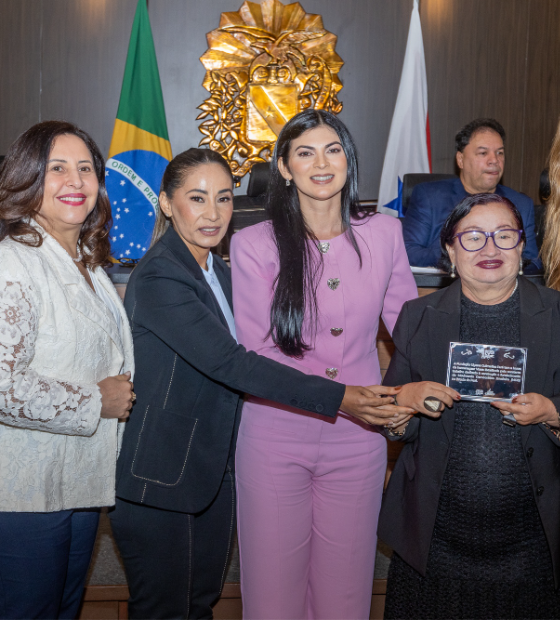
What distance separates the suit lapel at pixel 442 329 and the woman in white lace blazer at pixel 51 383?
30.6 inches

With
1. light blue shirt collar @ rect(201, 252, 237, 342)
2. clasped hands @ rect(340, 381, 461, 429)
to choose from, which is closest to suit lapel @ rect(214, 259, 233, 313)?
light blue shirt collar @ rect(201, 252, 237, 342)

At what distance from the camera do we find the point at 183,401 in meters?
1.67

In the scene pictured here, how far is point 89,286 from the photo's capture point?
162 centimetres

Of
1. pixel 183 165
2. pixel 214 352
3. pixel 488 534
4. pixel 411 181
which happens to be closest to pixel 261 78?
A: pixel 411 181

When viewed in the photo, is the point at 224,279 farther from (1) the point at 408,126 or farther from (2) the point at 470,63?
(2) the point at 470,63

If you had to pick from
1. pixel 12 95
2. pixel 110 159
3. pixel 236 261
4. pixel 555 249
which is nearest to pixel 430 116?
pixel 110 159

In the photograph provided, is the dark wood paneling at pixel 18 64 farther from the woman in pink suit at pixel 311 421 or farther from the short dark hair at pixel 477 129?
the woman in pink suit at pixel 311 421

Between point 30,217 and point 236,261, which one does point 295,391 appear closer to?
point 236,261

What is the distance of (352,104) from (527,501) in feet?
14.7

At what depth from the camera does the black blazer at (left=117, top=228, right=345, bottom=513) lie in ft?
5.28

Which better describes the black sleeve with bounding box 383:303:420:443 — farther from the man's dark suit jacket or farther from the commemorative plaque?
the man's dark suit jacket

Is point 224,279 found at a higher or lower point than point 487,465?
higher

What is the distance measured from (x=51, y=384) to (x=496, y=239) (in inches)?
43.0

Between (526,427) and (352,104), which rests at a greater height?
(352,104)
